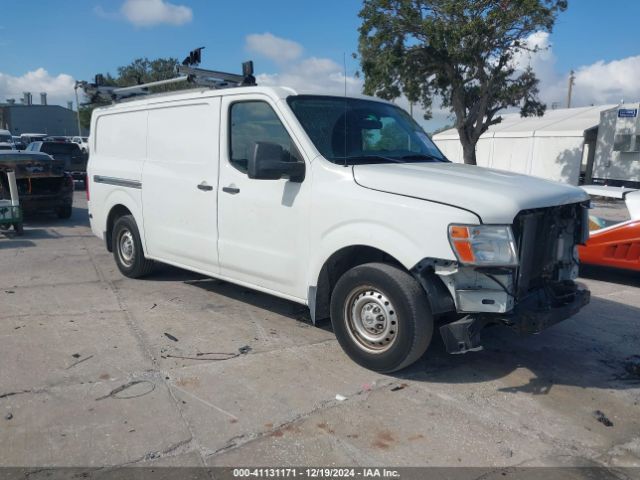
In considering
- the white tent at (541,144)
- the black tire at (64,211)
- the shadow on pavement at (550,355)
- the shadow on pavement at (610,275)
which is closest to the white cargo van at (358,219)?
the shadow on pavement at (550,355)

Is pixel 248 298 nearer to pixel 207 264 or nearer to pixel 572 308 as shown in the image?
pixel 207 264

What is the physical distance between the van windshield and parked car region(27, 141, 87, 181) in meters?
17.4

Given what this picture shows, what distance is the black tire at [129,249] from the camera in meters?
6.84

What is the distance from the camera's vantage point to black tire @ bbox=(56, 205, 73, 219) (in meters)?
12.6

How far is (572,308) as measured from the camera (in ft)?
14.3

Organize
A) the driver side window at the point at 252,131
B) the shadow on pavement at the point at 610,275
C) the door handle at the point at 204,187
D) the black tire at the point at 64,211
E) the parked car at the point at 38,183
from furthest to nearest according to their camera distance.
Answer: the black tire at the point at 64,211
the parked car at the point at 38,183
the shadow on pavement at the point at 610,275
the door handle at the point at 204,187
the driver side window at the point at 252,131

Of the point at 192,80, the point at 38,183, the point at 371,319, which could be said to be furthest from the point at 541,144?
the point at 371,319

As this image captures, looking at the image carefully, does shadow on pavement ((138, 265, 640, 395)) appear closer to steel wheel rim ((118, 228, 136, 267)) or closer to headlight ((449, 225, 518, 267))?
headlight ((449, 225, 518, 267))

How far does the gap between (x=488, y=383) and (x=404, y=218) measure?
1.45m

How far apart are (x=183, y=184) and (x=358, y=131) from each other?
2.00 metres

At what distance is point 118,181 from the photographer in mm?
6902

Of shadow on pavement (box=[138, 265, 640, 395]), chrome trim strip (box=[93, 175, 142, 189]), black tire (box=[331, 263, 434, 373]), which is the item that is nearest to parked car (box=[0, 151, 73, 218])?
chrome trim strip (box=[93, 175, 142, 189])

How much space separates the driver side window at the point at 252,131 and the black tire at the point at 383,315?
1.22 m

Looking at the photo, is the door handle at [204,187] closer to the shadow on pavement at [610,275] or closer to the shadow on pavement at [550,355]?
the shadow on pavement at [550,355]
